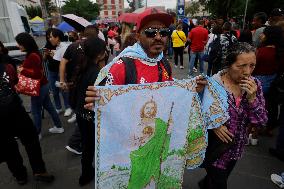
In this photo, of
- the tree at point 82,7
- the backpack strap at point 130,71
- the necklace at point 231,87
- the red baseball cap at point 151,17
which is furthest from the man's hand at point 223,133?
the tree at point 82,7

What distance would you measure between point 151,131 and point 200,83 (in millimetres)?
542

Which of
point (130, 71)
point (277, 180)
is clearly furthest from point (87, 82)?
point (277, 180)

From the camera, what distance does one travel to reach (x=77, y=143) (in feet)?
13.4

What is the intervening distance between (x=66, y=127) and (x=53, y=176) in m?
1.76

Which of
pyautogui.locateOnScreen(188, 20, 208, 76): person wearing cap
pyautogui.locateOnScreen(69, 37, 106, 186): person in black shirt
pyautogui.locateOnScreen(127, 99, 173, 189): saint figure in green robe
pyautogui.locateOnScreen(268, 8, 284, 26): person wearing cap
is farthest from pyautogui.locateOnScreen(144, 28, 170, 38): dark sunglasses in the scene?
pyautogui.locateOnScreen(188, 20, 208, 76): person wearing cap

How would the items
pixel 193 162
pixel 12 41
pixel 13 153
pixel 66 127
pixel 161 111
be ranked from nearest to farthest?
pixel 161 111 → pixel 193 162 → pixel 13 153 → pixel 66 127 → pixel 12 41

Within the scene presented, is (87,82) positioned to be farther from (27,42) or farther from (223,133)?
(223,133)

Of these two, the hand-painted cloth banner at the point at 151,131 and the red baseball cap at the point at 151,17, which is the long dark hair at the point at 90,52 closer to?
the red baseball cap at the point at 151,17

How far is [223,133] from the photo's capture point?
2.14 metres

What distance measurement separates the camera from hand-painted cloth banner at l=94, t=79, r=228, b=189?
1780 mm

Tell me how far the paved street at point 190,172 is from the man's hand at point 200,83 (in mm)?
1662

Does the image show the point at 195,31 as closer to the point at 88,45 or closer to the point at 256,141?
the point at 256,141

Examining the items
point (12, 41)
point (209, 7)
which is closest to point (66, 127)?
point (12, 41)

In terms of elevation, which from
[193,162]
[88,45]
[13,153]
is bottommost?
[13,153]
